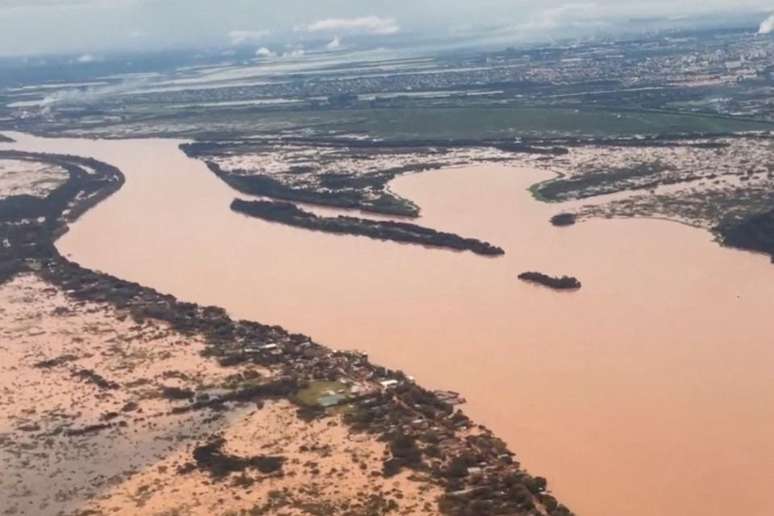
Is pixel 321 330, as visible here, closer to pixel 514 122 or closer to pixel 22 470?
pixel 22 470

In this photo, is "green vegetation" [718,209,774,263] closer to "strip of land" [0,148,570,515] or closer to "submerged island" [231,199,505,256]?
"submerged island" [231,199,505,256]

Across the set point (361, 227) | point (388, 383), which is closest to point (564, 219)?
point (361, 227)

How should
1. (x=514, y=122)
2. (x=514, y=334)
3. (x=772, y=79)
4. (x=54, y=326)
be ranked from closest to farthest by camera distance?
1. (x=514, y=334)
2. (x=54, y=326)
3. (x=514, y=122)
4. (x=772, y=79)

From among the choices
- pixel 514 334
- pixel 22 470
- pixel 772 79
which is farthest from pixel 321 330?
pixel 772 79

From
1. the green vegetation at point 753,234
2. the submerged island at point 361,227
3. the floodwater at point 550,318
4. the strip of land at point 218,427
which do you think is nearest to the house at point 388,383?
the strip of land at point 218,427

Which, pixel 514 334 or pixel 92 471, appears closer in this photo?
pixel 92 471

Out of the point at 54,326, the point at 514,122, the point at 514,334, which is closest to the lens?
the point at 514,334

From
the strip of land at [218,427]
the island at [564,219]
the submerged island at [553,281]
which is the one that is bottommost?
the strip of land at [218,427]

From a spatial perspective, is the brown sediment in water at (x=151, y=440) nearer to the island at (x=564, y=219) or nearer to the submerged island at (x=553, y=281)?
the submerged island at (x=553, y=281)
